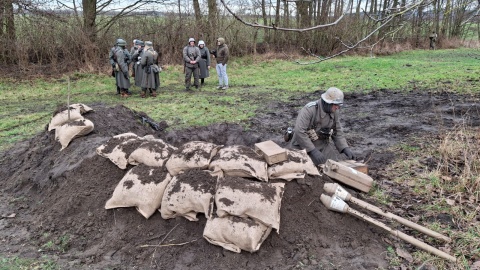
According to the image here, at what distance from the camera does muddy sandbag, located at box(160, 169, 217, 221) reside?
3.20 metres

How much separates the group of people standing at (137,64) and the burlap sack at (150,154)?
7.00 meters

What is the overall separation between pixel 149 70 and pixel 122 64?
0.80 m

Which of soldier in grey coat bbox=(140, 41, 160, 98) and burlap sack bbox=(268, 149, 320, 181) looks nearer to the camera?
burlap sack bbox=(268, 149, 320, 181)

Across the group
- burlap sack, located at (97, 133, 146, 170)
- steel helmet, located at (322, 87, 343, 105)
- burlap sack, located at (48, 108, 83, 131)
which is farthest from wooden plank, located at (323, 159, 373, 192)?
burlap sack, located at (48, 108, 83, 131)

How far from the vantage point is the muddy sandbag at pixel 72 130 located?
16.2ft

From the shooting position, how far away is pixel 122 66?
33.7 feet

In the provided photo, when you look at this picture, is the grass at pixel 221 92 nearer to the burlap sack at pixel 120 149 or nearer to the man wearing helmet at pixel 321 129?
the man wearing helmet at pixel 321 129

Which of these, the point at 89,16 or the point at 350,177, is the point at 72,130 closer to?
the point at 350,177

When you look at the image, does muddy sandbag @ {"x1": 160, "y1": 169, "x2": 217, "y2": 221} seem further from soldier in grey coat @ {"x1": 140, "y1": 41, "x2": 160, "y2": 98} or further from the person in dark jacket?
the person in dark jacket

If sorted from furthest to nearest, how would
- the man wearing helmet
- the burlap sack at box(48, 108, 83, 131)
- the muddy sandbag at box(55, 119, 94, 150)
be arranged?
the burlap sack at box(48, 108, 83, 131)
the muddy sandbag at box(55, 119, 94, 150)
the man wearing helmet

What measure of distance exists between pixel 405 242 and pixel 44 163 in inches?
187

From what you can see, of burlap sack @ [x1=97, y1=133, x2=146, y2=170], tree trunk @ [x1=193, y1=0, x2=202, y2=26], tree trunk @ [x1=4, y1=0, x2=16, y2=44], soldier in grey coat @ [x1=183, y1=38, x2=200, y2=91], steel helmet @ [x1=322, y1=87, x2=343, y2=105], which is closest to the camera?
burlap sack @ [x1=97, y1=133, x2=146, y2=170]

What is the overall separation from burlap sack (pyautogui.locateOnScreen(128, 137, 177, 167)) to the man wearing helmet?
6.31 feet

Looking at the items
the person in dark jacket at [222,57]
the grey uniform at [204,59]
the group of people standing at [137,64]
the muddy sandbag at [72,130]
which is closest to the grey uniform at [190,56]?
the grey uniform at [204,59]
